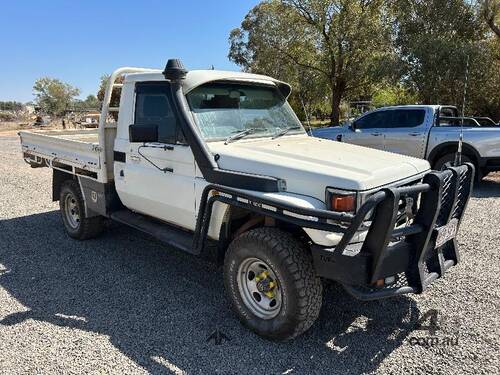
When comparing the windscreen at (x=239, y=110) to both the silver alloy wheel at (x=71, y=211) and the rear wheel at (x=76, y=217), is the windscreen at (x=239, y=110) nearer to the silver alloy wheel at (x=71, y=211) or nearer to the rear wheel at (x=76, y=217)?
the rear wheel at (x=76, y=217)

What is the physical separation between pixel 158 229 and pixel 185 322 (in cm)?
114

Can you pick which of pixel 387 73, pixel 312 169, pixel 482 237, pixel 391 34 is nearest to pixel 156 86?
pixel 312 169

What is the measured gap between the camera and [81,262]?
5137 millimetres

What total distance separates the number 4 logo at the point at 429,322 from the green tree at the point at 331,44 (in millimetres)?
17022

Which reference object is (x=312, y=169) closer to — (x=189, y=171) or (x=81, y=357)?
(x=189, y=171)

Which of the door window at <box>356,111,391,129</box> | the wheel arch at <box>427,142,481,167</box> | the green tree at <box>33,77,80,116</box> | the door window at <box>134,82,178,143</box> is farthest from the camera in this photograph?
the green tree at <box>33,77,80,116</box>

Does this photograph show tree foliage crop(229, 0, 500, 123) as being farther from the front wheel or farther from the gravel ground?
the front wheel

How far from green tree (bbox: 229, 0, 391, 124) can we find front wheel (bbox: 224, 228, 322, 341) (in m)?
17.6

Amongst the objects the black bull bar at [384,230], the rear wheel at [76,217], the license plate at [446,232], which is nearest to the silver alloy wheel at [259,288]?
the black bull bar at [384,230]

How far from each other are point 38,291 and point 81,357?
4.75ft

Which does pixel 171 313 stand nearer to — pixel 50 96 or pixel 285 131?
pixel 285 131

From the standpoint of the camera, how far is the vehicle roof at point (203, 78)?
402cm

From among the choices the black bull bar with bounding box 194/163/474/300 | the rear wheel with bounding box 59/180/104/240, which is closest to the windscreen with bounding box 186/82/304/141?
the black bull bar with bounding box 194/163/474/300

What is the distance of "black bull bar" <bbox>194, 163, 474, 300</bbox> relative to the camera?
2.88 meters
